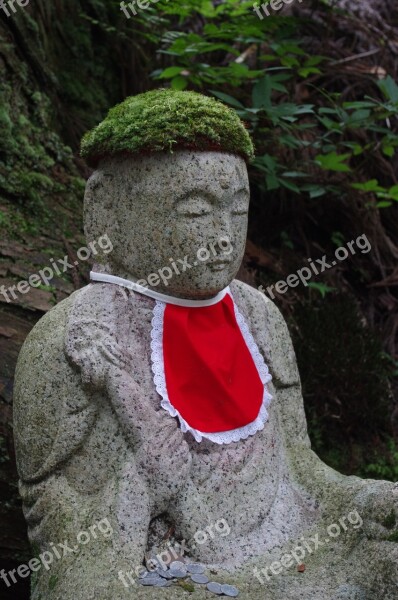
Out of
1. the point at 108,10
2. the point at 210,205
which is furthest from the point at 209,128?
the point at 108,10

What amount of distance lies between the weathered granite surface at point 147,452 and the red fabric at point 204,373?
6 cm

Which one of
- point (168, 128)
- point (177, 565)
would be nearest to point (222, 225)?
point (168, 128)

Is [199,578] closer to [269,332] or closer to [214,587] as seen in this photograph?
[214,587]

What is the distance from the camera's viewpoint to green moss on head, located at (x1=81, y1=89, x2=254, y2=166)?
2.33 meters

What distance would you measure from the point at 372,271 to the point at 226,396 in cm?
293

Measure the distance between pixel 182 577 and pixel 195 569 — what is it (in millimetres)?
65

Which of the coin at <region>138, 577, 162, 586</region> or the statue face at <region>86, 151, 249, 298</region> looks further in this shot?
the statue face at <region>86, 151, 249, 298</region>

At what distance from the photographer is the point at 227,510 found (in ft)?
7.95

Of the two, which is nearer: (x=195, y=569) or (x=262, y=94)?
(x=195, y=569)

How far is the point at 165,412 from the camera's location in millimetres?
2389

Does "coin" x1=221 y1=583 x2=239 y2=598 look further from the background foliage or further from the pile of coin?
the background foliage

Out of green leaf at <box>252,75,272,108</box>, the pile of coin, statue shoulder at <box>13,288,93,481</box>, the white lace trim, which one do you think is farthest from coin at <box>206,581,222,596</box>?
green leaf at <box>252,75,272,108</box>

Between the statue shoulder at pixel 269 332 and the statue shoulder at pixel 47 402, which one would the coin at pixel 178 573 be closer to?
the statue shoulder at pixel 47 402

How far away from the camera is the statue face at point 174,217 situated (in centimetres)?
237
